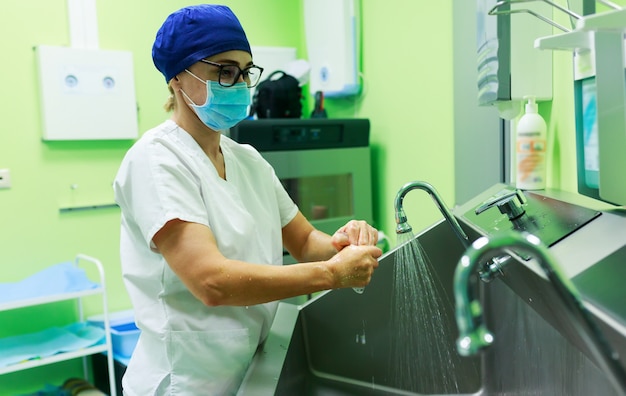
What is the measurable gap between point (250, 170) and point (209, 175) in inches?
6.4

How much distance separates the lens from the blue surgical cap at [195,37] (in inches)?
43.6

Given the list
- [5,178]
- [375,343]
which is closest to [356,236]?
[375,343]

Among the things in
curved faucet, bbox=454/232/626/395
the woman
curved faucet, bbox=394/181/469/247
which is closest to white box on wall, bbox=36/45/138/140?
→ the woman

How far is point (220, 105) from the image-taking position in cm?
115

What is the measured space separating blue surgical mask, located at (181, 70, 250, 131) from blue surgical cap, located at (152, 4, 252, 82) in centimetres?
4

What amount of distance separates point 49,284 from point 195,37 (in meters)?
1.53

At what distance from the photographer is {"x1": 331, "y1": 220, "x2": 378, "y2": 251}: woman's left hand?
1197 mm

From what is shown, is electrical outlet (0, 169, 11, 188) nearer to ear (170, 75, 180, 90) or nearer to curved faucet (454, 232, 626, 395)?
ear (170, 75, 180, 90)

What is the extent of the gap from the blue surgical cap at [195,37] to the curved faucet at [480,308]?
2.55 ft

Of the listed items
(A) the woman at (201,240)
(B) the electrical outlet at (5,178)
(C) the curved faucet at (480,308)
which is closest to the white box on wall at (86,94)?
(B) the electrical outlet at (5,178)

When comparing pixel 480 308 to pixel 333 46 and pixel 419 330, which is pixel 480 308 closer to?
pixel 419 330

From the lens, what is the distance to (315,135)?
7.61 feet

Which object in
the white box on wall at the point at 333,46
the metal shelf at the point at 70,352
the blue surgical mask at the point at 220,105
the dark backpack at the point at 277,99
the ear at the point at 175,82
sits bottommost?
the metal shelf at the point at 70,352

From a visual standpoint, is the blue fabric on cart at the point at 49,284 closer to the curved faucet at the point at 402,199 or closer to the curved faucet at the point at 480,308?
the curved faucet at the point at 402,199
